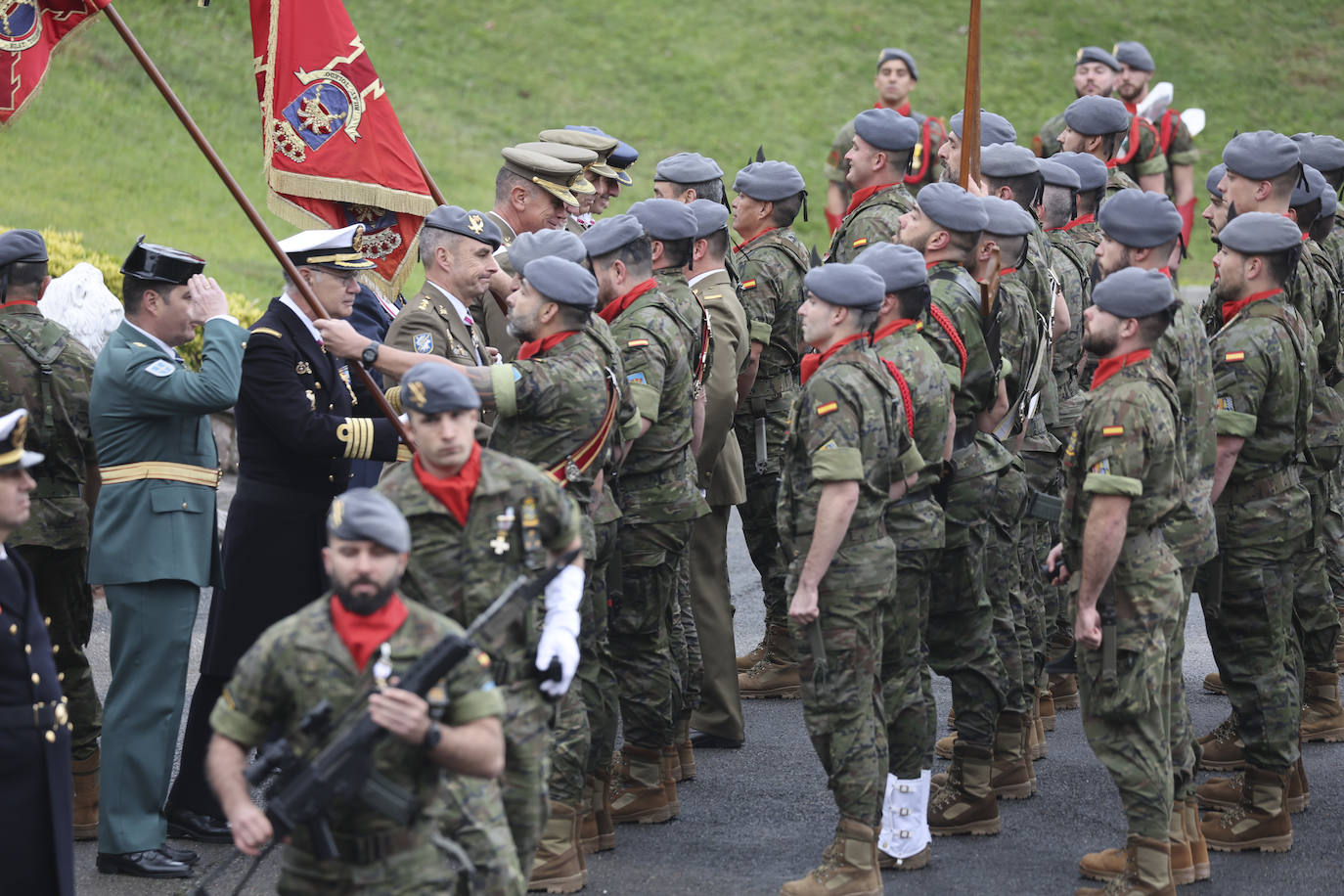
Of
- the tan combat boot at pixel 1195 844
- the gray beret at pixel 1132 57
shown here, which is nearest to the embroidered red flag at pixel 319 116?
the tan combat boot at pixel 1195 844

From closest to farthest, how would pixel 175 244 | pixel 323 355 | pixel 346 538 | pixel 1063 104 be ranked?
pixel 346 538
pixel 323 355
pixel 175 244
pixel 1063 104

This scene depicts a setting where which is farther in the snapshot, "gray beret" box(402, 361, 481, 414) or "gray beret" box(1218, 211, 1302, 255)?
"gray beret" box(1218, 211, 1302, 255)

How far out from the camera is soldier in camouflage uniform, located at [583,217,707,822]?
22.4 ft

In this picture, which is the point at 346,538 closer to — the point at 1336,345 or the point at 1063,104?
the point at 1336,345

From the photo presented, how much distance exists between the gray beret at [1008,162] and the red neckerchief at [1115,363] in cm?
271

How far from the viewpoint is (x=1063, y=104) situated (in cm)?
2256

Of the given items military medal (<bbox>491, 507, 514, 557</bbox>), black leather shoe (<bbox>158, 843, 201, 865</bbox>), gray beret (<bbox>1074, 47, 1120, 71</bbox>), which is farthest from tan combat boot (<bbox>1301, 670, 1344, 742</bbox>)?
gray beret (<bbox>1074, 47, 1120, 71</bbox>)

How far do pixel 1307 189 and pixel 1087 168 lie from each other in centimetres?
143

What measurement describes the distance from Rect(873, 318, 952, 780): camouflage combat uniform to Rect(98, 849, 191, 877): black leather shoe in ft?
9.64

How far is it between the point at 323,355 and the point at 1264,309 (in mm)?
4173

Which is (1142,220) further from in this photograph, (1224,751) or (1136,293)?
(1224,751)

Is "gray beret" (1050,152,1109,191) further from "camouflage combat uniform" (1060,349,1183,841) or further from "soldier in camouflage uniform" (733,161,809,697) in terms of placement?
"camouflage combat uniform" (1060,349,1183,841)

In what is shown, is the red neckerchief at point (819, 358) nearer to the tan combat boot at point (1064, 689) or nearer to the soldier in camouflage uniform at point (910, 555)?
the soldier in camouflage uniform at point (910, 555)

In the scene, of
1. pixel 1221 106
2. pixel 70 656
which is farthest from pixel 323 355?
pixel 1221 106
